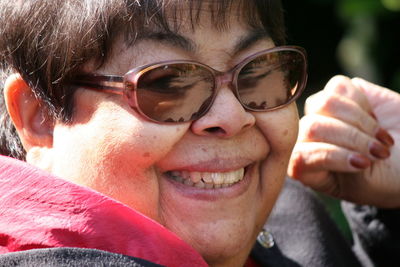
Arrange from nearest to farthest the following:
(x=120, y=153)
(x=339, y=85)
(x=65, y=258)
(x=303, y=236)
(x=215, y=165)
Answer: (x=65, y=258), (x=120, y=153), (x=215, y=165), (x=339, y=85), (x=303, y=236)

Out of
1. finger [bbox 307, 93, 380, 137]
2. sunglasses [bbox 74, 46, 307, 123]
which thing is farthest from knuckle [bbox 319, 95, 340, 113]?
sunglasses [bbox 74, 46, 307, 123]

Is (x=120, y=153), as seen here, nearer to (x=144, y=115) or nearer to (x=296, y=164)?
(x=144, y=115)

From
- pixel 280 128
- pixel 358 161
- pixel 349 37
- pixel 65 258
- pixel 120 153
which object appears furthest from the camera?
pixel 349 37

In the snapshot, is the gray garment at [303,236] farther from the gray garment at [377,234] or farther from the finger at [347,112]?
the finger at [347,112]

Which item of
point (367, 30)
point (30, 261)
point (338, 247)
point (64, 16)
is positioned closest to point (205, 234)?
point (30, 261)

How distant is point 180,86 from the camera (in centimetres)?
226

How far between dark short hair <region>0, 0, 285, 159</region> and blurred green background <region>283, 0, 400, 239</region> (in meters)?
3.18

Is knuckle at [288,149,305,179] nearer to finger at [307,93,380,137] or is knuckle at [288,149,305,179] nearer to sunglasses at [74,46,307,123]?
finger at [307,93,380,137]

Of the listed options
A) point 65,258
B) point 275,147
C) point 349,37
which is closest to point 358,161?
point 275,147

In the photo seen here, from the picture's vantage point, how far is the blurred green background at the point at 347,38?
571 cm

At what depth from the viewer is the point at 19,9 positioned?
2.36 meters

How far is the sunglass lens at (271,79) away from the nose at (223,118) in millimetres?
52

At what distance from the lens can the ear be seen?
237 cm

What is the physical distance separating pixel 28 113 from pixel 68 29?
1.01 ft
